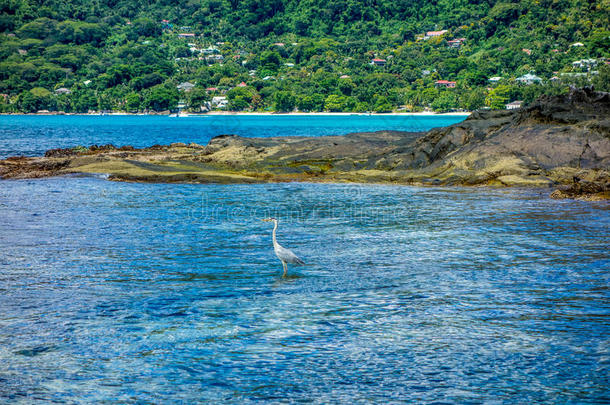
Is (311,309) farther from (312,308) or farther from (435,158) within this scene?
(435,158)

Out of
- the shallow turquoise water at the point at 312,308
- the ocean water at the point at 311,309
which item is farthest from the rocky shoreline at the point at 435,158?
the shallow turquoise water at the point at 312,308

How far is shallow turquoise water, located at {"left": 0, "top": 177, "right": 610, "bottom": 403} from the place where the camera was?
10.6 meters

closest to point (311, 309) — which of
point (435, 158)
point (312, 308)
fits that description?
point (312, 308)

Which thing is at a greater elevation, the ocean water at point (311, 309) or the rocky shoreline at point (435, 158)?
the rocky shoreline at point (435, 158)

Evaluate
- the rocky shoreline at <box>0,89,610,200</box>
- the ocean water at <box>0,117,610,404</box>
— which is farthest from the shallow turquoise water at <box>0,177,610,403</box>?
the rocky shoreline at <box>0,89,610,200</box>

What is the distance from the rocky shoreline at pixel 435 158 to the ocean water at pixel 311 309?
8154mm

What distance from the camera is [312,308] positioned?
46.5 feet

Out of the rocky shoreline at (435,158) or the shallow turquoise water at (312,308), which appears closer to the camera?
the shallow turquoise water at (312,308)

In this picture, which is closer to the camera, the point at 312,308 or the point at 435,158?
the point at 312,308

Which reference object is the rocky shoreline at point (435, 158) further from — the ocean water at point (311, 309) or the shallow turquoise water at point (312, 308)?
the shallow turquoise water at point (312, 308)

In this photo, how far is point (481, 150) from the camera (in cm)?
3650

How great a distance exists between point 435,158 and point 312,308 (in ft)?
86.6

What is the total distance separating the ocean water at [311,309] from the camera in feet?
34.6

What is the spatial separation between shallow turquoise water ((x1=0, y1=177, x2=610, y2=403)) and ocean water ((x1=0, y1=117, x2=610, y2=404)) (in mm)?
46
